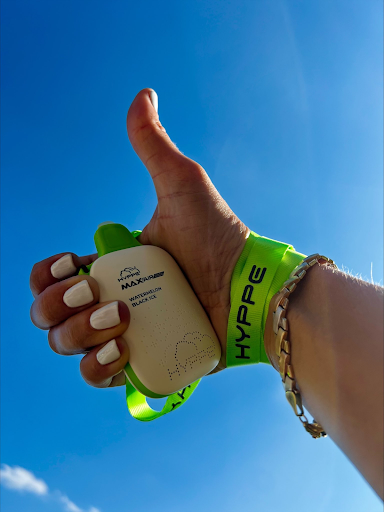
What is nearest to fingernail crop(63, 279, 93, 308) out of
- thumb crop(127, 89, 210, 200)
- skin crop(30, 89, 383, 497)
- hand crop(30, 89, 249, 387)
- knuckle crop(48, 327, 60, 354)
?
skin crop(30, 89, 383, 497)

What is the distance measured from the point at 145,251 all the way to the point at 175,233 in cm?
21

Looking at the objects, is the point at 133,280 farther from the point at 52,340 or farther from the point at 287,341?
the point at 287,341

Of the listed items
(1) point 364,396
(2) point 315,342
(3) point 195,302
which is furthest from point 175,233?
(1) point 364,396

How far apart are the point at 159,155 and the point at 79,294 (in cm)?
91

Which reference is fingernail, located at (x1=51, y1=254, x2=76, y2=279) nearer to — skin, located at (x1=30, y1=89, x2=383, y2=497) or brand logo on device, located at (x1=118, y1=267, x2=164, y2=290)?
skin, located at (x1=30, y1=89, x2=383, y2=497)

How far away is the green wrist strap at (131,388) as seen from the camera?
1.97 m

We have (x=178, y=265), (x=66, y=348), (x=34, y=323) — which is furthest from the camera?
(x=178, y=265)

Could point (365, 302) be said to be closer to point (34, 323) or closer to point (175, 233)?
point (175, 233)

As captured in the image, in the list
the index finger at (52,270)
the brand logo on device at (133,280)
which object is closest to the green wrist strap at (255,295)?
the brand logo on device at (133,280)

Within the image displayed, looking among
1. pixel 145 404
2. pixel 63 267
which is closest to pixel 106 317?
pixel 63 267

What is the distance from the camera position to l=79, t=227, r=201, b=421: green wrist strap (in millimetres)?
1968

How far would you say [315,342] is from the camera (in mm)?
1417

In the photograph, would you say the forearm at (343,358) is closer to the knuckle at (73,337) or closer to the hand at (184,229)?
the hand at (184,229)

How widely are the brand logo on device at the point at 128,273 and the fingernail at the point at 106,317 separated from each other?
21 cm
